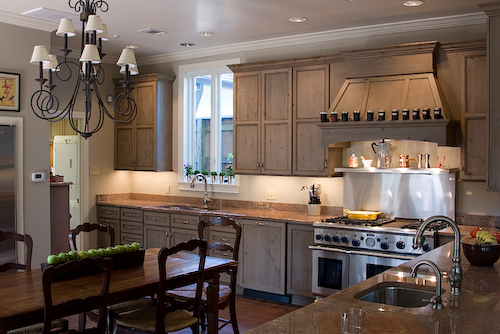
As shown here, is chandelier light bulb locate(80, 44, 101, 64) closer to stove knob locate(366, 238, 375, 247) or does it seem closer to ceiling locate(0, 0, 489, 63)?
ceiling locate(0, 0, 489, 63)

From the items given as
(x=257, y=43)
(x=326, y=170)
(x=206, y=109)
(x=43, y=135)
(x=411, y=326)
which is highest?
(x=257, y=43)

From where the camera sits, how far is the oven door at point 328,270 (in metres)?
4.88

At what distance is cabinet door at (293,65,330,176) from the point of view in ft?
17.8

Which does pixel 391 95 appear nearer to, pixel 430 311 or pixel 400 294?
pixel 400 294

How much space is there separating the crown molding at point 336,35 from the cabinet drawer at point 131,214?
6.91ft

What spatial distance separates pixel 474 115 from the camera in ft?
Result: 15.0

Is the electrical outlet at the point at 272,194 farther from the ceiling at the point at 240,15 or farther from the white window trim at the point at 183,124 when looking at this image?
the ceiling at the point at 240,15

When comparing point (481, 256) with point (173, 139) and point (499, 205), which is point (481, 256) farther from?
point (173, 139)

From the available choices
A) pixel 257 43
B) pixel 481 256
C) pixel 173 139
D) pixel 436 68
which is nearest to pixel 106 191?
pixel 173 139

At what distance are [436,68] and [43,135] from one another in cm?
411

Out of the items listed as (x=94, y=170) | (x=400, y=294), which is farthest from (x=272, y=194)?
(x=400, y=294)

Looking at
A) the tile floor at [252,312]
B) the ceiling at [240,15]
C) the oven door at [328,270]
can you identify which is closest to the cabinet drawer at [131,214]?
the tile floor at [252,312]

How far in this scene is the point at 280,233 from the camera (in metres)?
5.36

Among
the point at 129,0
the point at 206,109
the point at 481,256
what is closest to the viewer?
the point at 481,256
